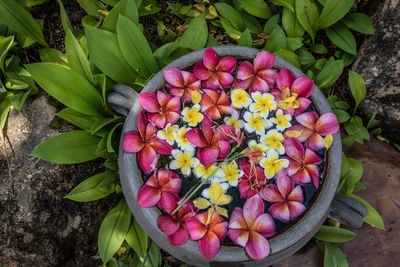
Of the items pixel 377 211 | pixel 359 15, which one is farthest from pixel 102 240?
pixel 359 15

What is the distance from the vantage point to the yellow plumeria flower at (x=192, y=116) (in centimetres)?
95

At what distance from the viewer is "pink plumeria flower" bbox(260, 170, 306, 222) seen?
0.88m

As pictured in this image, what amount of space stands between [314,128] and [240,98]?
220mm

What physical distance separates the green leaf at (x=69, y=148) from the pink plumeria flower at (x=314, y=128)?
73 centimetres

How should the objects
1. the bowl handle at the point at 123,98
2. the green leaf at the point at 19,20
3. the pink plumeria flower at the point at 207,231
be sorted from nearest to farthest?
the pink plumeria flower at the point at 207,231 → the bowl handle at the point at 123,98 → the green leaf at the point at 19,20

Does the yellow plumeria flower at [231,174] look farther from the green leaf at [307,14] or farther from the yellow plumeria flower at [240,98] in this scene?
the green leaf at [307,14]

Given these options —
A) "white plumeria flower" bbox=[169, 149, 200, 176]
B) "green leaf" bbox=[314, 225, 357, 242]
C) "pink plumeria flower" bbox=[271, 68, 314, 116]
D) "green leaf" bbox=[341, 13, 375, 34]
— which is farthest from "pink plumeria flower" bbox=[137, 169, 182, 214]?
"green leaf" bbox=[341, 13, 375, 34]

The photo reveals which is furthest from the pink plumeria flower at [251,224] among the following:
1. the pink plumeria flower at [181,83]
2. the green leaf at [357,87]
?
the green leaf at [357,87]

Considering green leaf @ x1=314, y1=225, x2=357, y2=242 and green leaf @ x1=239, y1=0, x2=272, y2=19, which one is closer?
green leaf @ x1=314, y1=225, x2=357, y2=242

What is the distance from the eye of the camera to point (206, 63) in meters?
1.01

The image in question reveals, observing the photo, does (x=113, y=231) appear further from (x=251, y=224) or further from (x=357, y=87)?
(x=357, y=87)

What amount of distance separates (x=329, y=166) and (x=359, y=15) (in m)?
0.96

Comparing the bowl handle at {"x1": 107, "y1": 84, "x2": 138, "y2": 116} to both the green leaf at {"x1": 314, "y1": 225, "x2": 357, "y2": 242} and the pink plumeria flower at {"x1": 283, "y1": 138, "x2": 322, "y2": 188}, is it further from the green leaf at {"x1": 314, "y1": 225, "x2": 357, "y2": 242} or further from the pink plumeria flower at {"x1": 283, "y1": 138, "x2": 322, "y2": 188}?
the green leaf at {"x1": 314, "y1": 225, "x2": 357, "y2": 242}

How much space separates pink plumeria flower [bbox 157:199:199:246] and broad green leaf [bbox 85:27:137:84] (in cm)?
65
